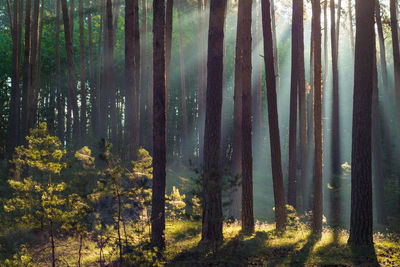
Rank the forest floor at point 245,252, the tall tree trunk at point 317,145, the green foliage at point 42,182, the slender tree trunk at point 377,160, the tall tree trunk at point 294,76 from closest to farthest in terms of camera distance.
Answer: the green foliage at point 42,182, the forest floor at point 245,252, the tall tree trunk at point 317,145, the tall tree trunk at point 294,76, the slender tree trunk at point 377,160

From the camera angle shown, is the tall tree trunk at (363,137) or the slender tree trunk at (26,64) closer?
the tall tree trunk at (363,137)

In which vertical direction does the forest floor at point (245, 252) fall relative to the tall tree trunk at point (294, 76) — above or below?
below

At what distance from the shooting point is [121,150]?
67.3ft

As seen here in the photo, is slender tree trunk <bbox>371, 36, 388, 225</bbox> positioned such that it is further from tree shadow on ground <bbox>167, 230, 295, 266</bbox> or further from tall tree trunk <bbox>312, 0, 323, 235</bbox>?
tree shadow on ground <bbox>167, 230, 295, 266</bbox>

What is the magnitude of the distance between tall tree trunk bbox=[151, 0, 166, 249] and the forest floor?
1.78 ft

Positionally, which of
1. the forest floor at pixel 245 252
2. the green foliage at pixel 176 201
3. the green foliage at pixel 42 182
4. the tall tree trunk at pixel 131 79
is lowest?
the forest floor at pixel 245 252

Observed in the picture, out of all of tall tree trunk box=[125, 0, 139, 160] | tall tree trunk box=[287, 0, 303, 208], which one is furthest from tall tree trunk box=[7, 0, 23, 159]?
tall tree trunk box=[287, 0, 303, 208]

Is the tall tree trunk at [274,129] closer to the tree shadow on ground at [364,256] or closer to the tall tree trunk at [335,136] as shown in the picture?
the tree shadow on ground at [364,256]

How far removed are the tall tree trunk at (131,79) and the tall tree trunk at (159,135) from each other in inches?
182

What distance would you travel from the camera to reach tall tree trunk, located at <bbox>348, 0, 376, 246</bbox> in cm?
917

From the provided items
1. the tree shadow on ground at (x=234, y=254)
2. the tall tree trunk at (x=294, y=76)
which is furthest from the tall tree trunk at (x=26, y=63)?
the tree shadow on ground at (x=234, y=254)

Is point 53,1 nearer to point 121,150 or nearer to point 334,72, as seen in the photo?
point 121,150

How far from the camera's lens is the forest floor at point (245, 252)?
8.00m

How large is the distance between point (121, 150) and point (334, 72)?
40.4 feet
